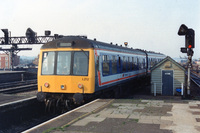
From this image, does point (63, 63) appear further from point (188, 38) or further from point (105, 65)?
point (188, 38)

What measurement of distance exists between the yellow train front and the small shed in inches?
283

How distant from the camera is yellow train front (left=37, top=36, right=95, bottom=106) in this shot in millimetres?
11461

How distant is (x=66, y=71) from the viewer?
11.7 m

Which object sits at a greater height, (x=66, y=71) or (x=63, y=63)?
(x=63, y=63)

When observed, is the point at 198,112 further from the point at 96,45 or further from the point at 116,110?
the point at 96,45

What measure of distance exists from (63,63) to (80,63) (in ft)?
2.48

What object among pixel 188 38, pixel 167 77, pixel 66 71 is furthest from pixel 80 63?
pixel 167 77

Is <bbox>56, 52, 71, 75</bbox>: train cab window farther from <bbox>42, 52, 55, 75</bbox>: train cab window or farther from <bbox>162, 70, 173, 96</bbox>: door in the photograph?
<bbox>162, 70, 173, 96</bbox>: door

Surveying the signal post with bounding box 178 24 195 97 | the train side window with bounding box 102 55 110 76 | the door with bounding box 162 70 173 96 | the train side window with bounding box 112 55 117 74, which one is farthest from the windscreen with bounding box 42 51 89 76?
the door with bounding box 162 70 173 96

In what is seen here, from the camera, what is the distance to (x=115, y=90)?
15.2 metres

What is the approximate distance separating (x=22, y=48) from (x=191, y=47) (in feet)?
126

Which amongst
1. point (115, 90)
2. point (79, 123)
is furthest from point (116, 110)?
point (115, 90)

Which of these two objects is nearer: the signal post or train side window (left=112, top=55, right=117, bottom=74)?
the signal post

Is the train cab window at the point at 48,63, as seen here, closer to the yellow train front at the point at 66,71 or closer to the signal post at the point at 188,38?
the yellow train front at the point at 66,71
